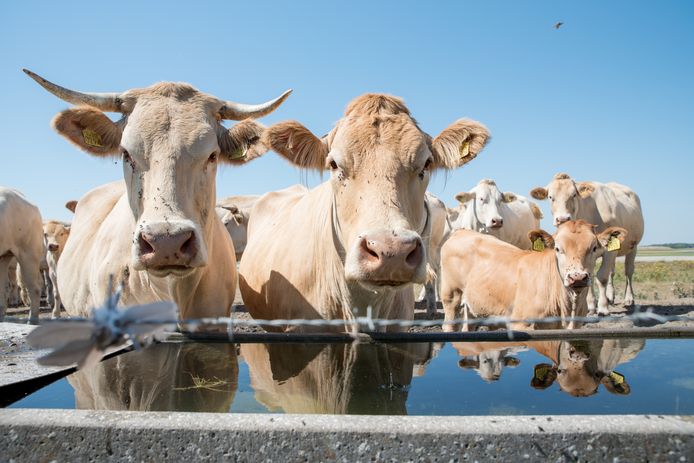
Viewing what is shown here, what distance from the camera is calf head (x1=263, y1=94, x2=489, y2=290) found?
2.59 metres

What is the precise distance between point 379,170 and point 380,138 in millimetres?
264

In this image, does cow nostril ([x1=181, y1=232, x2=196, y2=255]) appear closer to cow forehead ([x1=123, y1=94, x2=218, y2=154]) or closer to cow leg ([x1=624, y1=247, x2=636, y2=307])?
cow forehead ([x1=123, y1=94, x2=218, y2=154])

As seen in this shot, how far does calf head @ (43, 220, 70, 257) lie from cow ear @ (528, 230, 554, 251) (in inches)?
468

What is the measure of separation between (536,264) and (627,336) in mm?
4568

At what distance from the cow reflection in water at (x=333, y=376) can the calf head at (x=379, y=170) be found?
14.8 inches

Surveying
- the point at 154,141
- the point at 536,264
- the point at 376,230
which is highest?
the point at 154,141

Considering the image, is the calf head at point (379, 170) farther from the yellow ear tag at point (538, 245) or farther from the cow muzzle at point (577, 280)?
the yellow ear tag at point (538, 245)

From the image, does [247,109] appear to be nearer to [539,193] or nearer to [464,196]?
[539,193]

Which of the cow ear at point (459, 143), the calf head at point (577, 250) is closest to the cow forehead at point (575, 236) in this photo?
the calf head at point (577, 250)

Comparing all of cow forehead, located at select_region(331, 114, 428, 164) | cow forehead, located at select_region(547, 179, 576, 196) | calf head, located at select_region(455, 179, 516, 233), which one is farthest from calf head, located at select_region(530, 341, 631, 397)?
calf head, located at select_region(455, 179, 516, 233)

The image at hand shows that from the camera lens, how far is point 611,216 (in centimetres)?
1234

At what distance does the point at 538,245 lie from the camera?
24.3 feet

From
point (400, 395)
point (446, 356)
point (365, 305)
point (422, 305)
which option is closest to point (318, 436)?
point (400, 395)

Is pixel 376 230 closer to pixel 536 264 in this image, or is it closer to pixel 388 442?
pixel 388 442
